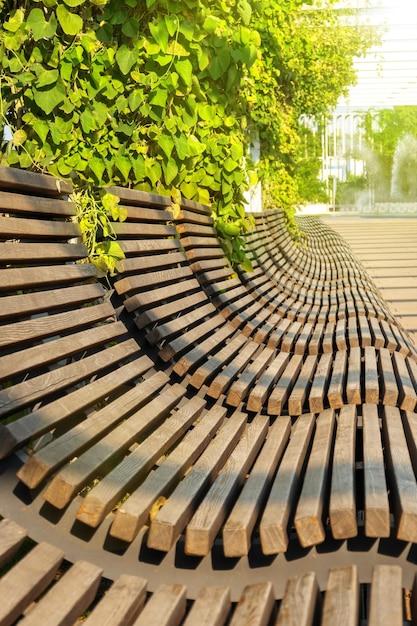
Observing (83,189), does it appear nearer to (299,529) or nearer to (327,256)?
(299,529)

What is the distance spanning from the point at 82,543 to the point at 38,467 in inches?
7.8

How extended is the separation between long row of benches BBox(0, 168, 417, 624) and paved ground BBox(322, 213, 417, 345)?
136 inches

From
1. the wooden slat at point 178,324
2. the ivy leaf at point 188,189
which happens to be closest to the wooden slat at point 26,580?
the wooden slat at point 178,324

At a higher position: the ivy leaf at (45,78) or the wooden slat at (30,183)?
the ivy leaf at (45,78)

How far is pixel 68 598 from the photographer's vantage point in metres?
1.53

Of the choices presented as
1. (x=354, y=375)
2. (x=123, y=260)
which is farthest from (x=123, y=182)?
(x=354, y=375)

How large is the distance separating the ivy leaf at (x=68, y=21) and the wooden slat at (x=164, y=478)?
1.67 m

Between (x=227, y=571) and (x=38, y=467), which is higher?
(x=38, y=467)

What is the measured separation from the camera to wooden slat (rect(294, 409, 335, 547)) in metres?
1.73

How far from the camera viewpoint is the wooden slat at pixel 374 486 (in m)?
1.71

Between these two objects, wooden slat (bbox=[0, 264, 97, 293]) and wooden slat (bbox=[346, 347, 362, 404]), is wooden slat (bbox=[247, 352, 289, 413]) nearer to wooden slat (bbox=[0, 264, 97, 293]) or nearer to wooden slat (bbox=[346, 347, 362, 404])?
wooden slat (bbox=[346, 347, 362, 404])

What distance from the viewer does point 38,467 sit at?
1.73m

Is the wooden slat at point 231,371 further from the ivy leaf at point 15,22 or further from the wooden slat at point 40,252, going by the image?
the ivy leaf at point 15,22

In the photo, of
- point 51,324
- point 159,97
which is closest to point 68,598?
point 51,324
